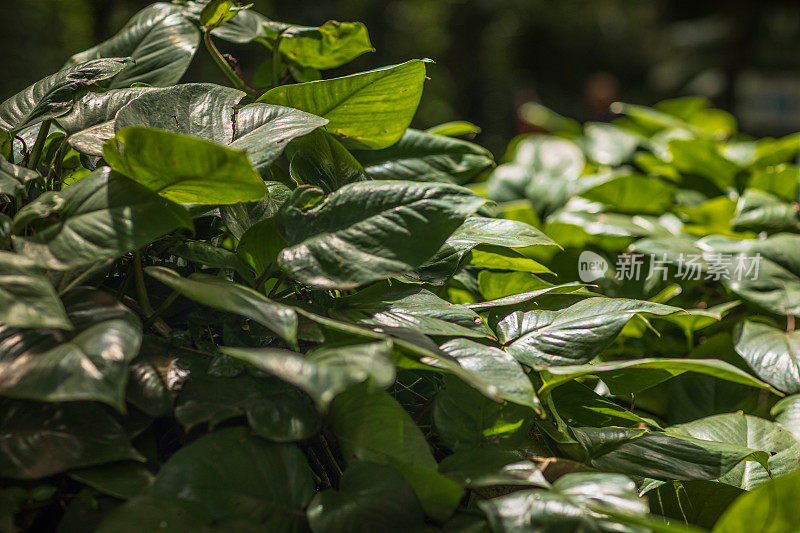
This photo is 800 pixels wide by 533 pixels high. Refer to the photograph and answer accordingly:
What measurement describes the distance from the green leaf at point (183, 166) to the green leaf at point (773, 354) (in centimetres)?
61

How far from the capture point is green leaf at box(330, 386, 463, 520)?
0.44 meters

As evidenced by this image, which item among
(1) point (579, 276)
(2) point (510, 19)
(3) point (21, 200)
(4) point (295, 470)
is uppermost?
(3) point (21, 200)

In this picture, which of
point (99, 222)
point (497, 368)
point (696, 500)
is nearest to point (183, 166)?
point (99, 222)

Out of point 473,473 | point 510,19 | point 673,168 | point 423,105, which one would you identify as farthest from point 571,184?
point 510,19

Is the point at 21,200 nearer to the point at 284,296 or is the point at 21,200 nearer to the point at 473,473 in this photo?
the point at 284,296

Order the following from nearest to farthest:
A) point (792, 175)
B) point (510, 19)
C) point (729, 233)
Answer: point (729, 233)
point (792, 175)
point (510, 19)

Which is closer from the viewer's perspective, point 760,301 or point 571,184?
point 760,301

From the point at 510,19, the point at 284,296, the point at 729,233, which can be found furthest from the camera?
the point at 510,19

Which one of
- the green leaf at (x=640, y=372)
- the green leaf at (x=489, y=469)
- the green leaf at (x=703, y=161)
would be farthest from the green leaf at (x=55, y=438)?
the green leaf at (x=703, y=161)

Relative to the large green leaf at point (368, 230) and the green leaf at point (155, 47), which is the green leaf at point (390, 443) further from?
the green leaf at point (155, 47)

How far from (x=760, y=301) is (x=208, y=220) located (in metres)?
0.71

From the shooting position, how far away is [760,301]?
801 millimetres

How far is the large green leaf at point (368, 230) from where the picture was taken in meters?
0.46

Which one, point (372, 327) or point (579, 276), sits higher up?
point (372, 327)
